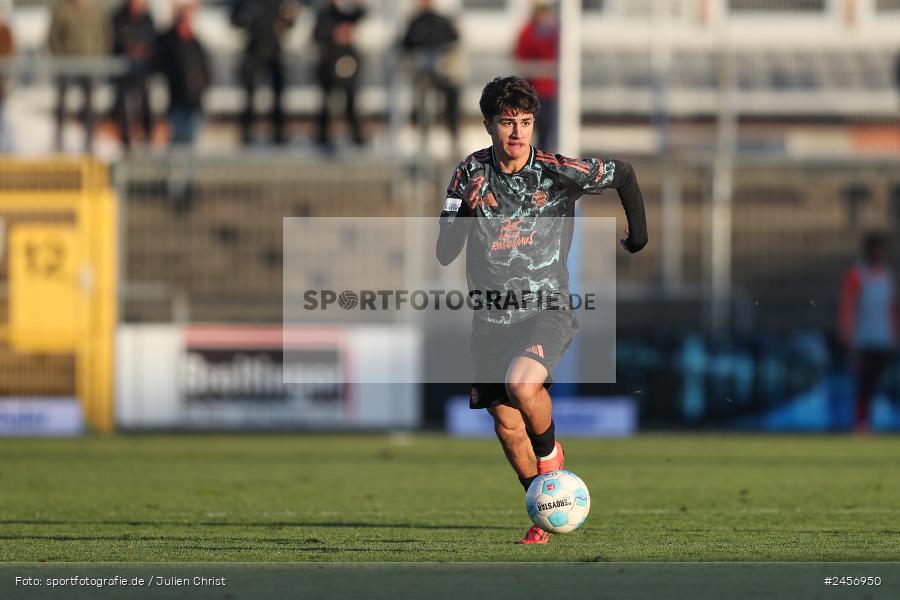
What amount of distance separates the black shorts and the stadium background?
10.4m

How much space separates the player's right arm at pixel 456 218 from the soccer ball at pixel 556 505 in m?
1.18

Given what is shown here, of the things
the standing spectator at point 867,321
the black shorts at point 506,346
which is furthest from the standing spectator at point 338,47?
the black shorts at point 506,346

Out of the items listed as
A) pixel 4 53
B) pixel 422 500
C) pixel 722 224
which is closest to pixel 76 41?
pixel 4 53

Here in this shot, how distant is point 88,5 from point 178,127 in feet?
6.09

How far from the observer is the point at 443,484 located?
41.7ft

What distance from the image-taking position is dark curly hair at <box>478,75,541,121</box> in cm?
819

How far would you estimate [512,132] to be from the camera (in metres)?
8.25

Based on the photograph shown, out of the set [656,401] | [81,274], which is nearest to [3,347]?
[81,274]

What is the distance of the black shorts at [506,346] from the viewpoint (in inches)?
332

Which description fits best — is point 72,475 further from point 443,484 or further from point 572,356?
point 572,356

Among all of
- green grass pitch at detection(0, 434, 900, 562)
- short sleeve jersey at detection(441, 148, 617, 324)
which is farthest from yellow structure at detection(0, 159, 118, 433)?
short sleeve jersey at detection(441, 148, 617, 324)

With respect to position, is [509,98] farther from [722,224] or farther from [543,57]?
[543,57]

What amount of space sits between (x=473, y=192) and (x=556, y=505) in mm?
1540

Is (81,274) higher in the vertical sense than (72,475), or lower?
higher
